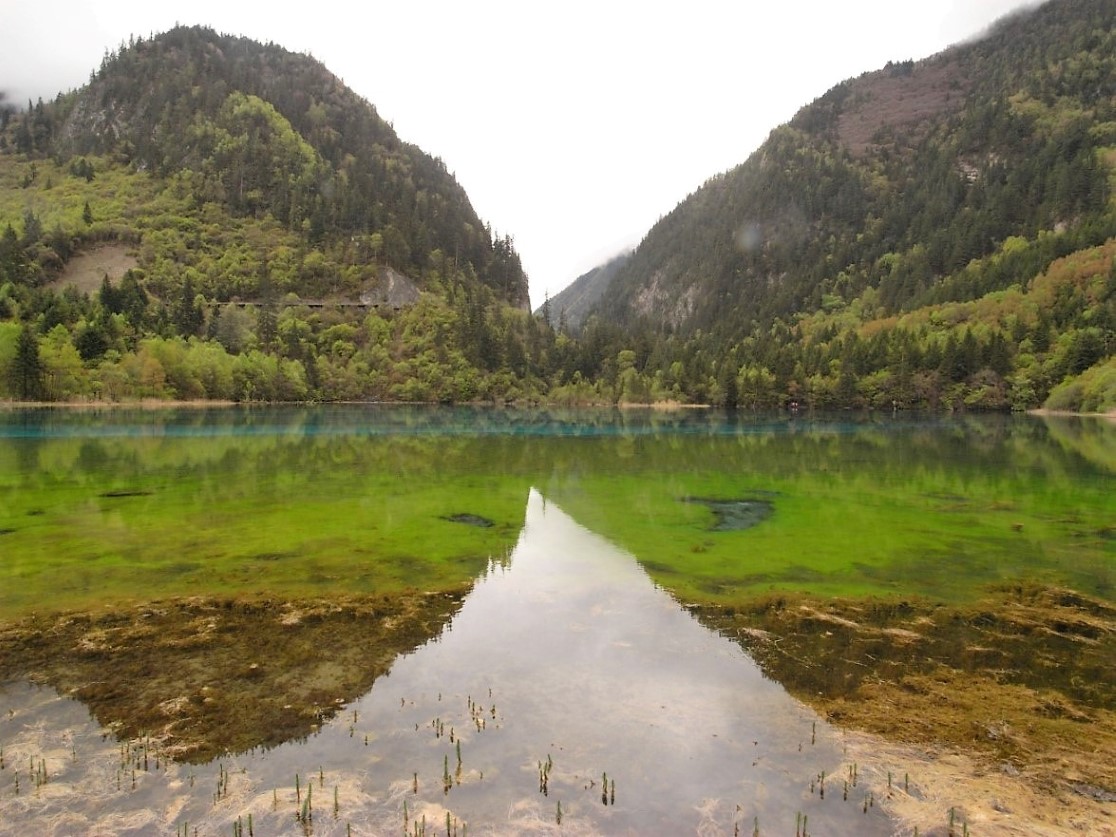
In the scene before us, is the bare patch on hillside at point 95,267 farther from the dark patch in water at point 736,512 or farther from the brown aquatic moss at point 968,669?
the brown aquatic moss at point 968,669

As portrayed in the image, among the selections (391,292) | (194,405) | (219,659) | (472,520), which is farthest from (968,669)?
(391,292)

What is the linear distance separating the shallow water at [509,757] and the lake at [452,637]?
0.13 ft

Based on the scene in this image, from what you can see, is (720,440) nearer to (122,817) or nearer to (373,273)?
(122,817)

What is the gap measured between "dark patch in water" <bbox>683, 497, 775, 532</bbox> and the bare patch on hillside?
538ft

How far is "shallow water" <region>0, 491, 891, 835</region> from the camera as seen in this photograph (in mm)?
7195

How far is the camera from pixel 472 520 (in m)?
25.1

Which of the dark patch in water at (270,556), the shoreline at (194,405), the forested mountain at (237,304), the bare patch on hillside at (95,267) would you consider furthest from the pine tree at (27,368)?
the dark patch in water at (270,556)

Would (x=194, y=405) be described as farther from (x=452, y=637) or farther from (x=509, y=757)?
(x=509, y=757)

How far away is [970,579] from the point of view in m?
17.3

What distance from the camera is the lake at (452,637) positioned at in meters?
7.57

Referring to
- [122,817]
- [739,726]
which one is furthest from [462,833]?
[739,726]

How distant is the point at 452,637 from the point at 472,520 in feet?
40.3

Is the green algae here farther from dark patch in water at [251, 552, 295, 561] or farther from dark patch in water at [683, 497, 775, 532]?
dark patch in water at [683, 497, 775, 532]

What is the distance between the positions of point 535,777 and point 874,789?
3941mm
